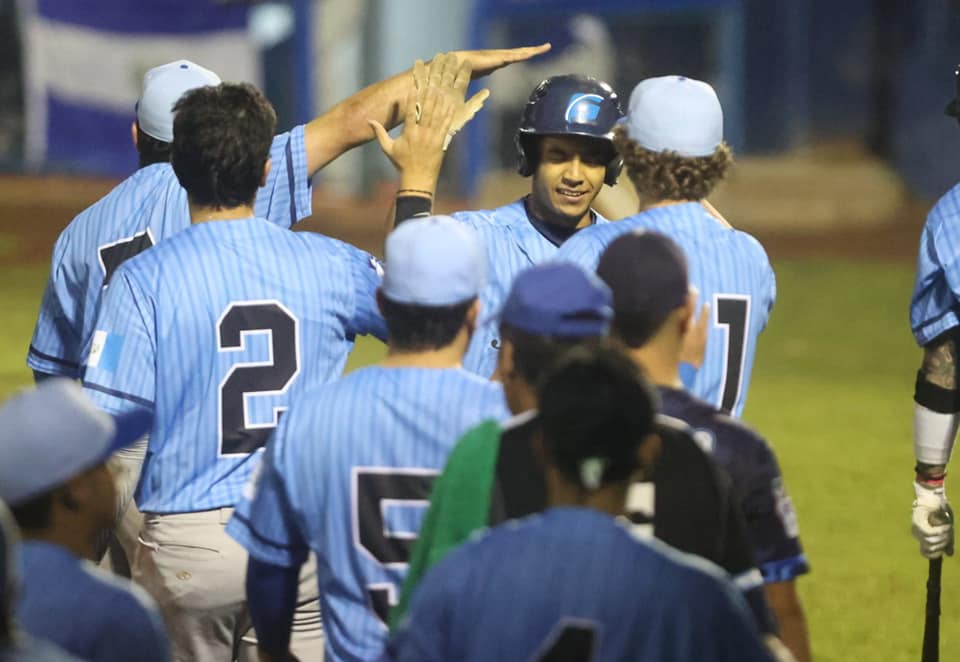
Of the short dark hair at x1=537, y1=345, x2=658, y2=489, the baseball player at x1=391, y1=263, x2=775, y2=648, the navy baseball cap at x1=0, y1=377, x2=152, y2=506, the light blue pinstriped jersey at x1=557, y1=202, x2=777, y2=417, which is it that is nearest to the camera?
the short dark hair at x1=537, y1=345, x2=658, y2=489

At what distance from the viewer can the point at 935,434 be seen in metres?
5.96

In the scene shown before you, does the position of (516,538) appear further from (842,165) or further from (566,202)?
(842,165)

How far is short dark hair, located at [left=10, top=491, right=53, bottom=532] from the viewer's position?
299 centimetres

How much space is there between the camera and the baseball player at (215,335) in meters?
4.48

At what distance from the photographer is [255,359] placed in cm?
450

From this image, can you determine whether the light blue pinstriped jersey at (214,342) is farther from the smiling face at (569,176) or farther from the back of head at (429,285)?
the smiling face at (569,176)

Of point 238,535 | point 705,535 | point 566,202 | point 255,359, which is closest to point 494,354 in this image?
point 566,202

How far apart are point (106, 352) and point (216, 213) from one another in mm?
516

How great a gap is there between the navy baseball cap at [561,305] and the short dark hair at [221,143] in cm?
137

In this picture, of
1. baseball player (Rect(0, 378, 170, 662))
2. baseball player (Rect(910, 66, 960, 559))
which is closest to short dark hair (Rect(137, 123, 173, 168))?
baseball player (Rect(0, 378, 170, 662))

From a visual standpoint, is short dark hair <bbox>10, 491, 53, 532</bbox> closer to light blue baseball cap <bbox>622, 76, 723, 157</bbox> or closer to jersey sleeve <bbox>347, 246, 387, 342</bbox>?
jersey sleeve <bbox>347, 246, 387, 342</bbox>

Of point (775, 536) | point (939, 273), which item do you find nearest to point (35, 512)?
point (775, 536)

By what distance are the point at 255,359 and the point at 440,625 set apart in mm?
1877

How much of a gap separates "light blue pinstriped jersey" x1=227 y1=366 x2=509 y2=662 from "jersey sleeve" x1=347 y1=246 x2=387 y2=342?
0.93 meters
